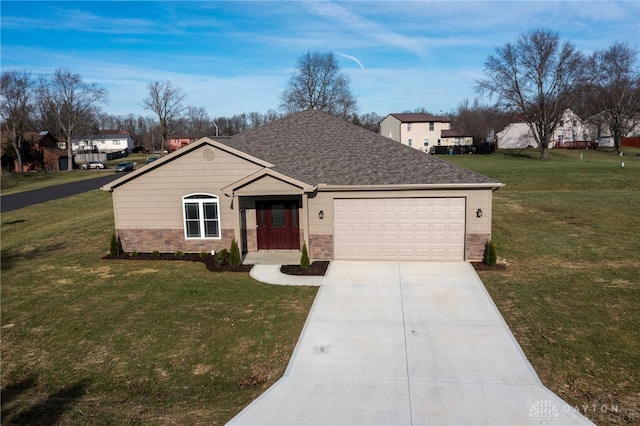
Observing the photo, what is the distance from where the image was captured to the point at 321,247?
16422 millimetres

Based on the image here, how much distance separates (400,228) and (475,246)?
108 inches

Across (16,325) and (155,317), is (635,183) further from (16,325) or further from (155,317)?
(16,325)

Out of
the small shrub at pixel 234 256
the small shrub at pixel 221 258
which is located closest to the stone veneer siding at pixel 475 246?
the small shrub at pixel 234 256

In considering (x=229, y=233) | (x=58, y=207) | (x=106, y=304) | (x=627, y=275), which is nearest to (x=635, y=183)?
(x=627, y=275)

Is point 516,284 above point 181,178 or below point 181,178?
below

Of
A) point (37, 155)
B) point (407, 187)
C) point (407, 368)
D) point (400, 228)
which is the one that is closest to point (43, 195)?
point (37, 155)

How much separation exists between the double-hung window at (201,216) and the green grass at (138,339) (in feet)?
5.21

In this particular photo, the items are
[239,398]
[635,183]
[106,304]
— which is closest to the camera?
[239,398]

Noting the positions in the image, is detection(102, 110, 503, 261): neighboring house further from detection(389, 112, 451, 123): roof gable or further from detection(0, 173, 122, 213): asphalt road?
detection(389, 112, 451, 123): roof gable

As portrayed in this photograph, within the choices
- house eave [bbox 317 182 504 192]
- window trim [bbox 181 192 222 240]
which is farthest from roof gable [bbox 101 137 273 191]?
house eave [bbox 317 182 504 192]

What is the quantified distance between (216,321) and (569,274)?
1116cm

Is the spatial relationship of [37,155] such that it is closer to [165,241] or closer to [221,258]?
[165,241]

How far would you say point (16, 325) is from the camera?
11.1 meters

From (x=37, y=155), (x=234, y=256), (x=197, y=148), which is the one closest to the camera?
(x=234, y=256)
